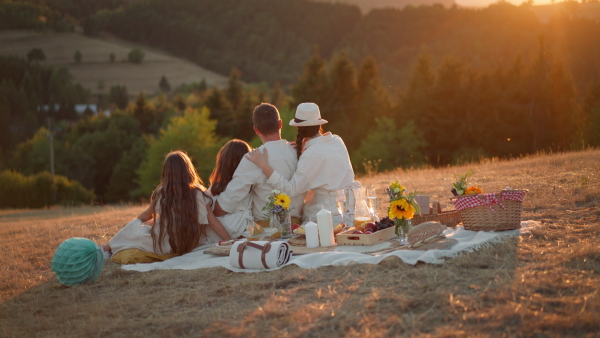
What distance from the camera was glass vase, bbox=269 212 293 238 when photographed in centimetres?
630

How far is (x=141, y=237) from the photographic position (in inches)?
254

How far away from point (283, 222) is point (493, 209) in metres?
2.16

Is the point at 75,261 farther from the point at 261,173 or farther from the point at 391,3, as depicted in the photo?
the point at 391,3

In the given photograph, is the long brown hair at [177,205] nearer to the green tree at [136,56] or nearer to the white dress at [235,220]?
the white dress at [235,220]

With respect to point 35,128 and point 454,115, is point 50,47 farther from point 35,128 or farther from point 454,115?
point 454,115

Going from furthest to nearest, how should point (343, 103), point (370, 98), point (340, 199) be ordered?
point (370, 98) → point (343, 103) → point (340, 199)

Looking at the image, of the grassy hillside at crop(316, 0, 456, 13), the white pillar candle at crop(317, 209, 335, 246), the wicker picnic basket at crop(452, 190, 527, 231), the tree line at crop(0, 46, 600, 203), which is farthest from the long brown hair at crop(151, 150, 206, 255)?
the grassy hillside at crop(316, 0, 456, 13)

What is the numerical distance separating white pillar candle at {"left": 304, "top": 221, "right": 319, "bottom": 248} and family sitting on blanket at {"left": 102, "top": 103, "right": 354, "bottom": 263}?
729 mm

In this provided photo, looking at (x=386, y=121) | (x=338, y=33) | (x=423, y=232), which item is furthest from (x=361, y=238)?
(x=338, y=33)

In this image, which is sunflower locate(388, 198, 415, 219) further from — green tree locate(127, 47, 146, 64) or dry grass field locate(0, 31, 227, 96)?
green tree locate(127, 47, 146, 64)

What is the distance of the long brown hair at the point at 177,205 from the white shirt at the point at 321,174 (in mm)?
892

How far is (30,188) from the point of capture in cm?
4888

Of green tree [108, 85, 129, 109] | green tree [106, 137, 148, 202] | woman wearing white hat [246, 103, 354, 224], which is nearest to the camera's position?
woman wearing white hat [246, 103, 354, 224]

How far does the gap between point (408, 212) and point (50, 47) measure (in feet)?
393
